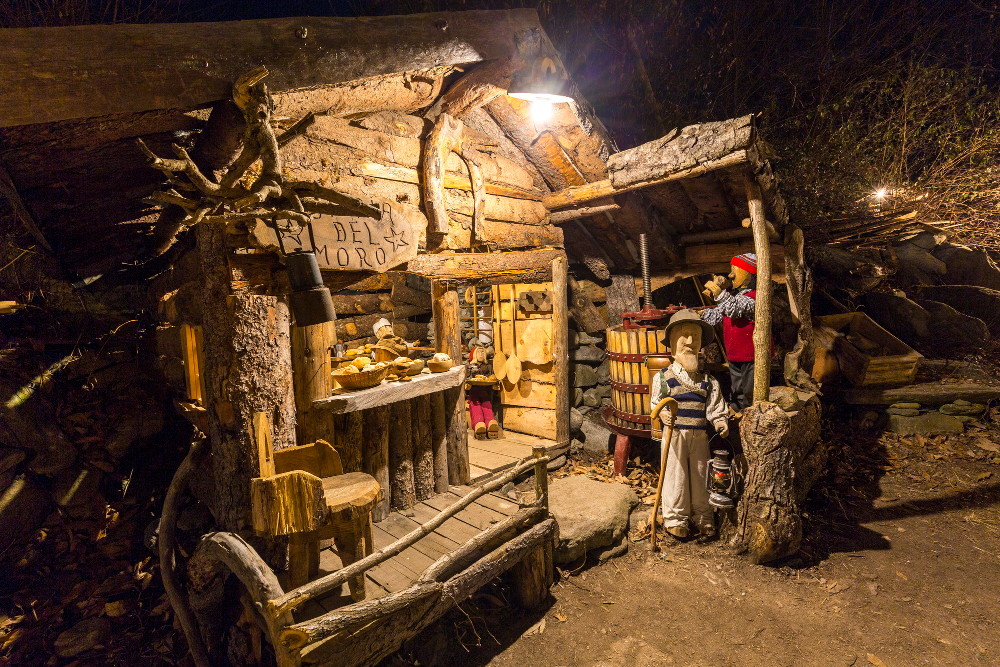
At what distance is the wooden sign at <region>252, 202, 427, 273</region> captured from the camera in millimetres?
3256

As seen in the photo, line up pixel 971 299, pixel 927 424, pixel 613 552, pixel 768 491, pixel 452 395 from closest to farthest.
Result: pixel 768 491
pixel 613 552
pixel 452 395
pixel 927 424
pixel 971 299

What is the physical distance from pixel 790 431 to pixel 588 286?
3.90 meters

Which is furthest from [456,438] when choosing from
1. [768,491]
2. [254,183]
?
[254,183]

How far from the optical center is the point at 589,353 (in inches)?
292

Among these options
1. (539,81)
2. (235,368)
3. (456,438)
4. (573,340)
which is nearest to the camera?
(235,368)

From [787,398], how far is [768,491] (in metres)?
1.25

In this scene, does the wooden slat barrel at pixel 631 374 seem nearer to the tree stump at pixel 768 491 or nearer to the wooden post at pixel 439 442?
the tree stump at pixel 768 491

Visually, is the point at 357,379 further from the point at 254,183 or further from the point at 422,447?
the point at 254,183

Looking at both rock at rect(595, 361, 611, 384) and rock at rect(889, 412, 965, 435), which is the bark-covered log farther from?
rock at rect(889, 412, 965, 435)

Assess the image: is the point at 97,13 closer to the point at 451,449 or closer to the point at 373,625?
the point at 451,449

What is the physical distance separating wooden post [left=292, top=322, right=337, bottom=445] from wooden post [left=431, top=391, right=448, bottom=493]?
1521 mm

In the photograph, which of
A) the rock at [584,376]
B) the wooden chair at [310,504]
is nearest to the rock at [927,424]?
the rock at [584,376]

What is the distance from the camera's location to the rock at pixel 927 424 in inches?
250

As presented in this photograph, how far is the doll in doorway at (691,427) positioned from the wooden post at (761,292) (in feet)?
1.75
